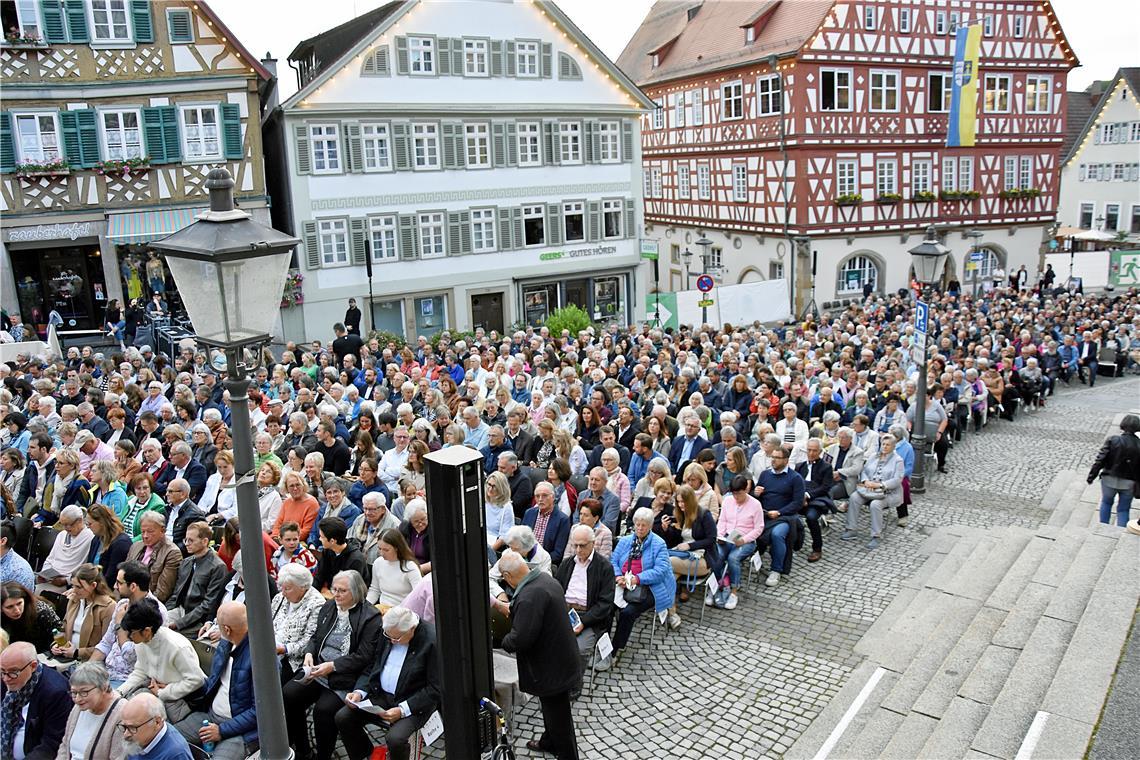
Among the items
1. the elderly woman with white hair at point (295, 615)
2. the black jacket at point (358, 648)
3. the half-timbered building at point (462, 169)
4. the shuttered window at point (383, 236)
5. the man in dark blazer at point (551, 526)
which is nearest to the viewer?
the black jacket at point (358, 648)

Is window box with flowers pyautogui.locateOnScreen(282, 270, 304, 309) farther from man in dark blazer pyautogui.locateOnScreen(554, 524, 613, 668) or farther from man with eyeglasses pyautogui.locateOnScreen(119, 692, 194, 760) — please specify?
man with eyeglasses pyautogui.locateOnScreen(119, 692, 194, 760)

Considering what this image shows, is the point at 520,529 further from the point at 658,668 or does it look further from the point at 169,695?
the point at 169,695

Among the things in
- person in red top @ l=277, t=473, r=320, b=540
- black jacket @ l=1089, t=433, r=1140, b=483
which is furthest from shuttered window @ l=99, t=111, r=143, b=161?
black jacket @ l=1089, t=433, r=1140, b=483

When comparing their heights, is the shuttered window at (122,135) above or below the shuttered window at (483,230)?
above

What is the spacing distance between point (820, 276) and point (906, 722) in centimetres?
2796

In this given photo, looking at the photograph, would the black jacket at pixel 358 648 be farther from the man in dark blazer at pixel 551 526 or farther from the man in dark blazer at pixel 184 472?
the man in dark blazer at pixel 184 472

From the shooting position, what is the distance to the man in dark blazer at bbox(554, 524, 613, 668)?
709cm

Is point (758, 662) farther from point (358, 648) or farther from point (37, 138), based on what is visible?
point (37, 138)

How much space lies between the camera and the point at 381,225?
26.4m

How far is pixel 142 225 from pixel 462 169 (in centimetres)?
904

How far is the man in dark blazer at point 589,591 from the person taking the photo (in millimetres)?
7086

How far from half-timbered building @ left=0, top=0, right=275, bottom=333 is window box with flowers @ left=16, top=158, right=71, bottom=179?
0.02 m

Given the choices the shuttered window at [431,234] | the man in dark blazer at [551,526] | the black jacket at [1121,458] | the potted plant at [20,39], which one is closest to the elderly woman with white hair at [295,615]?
the man in dark blazer at [551,526]

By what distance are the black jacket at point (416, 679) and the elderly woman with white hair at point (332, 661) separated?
0.13 m
